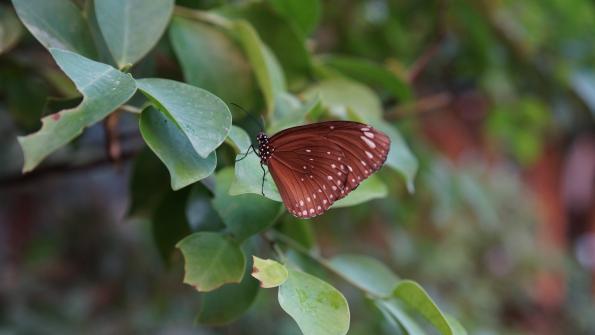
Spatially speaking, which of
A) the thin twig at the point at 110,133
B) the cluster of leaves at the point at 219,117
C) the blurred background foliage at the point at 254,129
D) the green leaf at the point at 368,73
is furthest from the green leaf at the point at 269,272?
the green leaf at the point at 368,73

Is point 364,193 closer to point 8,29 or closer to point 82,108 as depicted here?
point 82,108

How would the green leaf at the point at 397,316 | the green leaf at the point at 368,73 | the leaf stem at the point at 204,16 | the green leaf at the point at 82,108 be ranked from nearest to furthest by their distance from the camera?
the green leaf at the point at 82,108, the green leaf at the point at 397,316, the leaf stem at the point at 204,16, the green leaf at the point at 368,73

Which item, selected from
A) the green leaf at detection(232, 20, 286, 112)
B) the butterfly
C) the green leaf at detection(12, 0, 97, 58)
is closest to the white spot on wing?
the butterfly

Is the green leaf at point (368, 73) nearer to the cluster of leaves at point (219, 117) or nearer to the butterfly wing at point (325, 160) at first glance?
the cluster of leaves at point (219, 117)

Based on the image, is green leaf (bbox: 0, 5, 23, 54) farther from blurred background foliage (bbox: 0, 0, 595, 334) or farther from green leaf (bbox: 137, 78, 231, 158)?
green leaf (bbox: 137, 78, 231, 158)

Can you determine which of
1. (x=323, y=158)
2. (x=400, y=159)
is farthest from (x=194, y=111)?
(x=400, y=159)

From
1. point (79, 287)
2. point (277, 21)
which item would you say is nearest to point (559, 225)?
point (79, 287)
